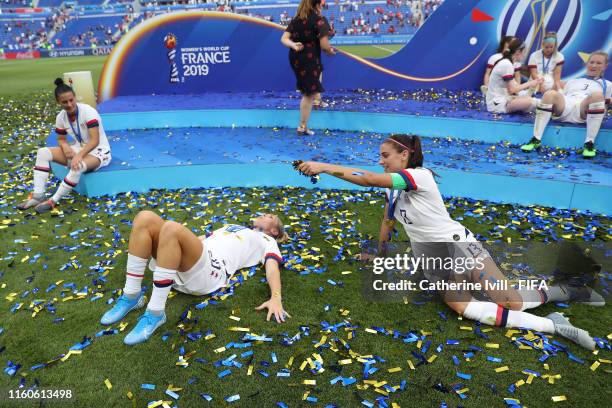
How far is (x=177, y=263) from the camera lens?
2600 millimetres

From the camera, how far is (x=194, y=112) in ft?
24.9

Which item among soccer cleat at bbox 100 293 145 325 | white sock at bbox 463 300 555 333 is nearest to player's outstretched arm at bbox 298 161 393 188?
white sock at bbox 463 300 555 333

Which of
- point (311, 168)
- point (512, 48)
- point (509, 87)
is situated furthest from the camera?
point (509, 87)

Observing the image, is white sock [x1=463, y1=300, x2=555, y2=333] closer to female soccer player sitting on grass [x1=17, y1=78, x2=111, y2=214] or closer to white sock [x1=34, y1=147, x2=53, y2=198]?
female soccer player sitting on grass [x1=17, y1=78, x2=111, y2=214]

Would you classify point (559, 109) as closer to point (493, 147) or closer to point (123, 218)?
point (493, 147)

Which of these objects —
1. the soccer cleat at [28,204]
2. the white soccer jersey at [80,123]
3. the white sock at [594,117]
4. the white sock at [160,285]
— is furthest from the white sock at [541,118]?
the soccer cleat at [28,204]

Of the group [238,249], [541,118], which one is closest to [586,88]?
[541,118]

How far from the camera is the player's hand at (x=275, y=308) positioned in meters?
2.74

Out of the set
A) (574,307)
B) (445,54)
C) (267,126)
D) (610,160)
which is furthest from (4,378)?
(445,54)

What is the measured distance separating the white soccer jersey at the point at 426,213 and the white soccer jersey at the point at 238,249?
3.48ft

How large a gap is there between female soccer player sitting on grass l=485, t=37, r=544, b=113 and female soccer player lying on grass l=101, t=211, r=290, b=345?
5.31m

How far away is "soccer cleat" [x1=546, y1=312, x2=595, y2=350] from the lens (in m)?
2.43

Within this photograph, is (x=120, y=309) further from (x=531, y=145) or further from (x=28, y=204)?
(x=531, y=145)

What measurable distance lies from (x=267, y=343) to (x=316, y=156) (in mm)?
3505
